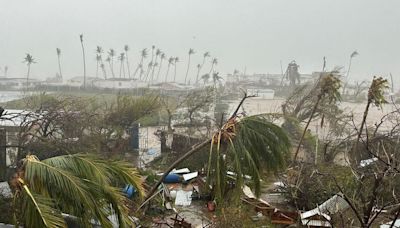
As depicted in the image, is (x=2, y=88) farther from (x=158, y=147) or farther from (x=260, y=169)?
(x=260, y=169)

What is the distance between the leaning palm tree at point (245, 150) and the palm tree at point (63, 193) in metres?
2.17

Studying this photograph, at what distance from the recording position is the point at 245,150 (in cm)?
621

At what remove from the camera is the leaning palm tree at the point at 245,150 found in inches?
246

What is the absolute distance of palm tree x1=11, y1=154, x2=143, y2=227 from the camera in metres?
A: 3.82

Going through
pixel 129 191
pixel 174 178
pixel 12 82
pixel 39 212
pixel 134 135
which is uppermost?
pixel 12 82

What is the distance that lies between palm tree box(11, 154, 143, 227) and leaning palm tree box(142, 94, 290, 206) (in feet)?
7.11

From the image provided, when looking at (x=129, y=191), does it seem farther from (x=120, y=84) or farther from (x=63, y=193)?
(x=120, y=84)

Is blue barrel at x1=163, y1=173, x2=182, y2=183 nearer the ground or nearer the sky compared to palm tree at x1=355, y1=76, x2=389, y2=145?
nearer the ground

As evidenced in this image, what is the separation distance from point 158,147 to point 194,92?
4.46 metres

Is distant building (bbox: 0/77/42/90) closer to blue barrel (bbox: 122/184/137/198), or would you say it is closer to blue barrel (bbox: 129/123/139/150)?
blue barrel (bbox: 129/123/139/150)

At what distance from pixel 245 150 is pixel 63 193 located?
302 cm

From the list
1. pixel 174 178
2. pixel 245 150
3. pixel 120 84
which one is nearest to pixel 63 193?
pixel 245 150

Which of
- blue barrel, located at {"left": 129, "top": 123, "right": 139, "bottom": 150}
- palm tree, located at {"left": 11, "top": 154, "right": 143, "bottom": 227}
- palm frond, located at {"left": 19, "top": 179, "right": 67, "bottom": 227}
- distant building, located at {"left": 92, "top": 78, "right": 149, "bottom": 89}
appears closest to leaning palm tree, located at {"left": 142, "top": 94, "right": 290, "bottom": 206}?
palm tree, located at {"left": 11, "top": 154, "right": 143, "bottom": 227}

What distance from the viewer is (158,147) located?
17.5 meters
